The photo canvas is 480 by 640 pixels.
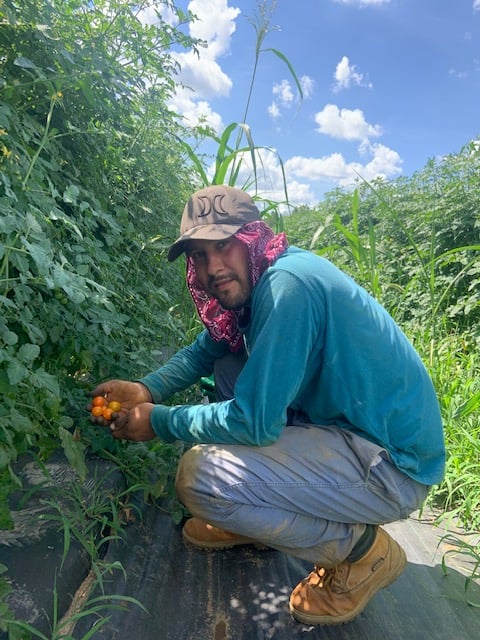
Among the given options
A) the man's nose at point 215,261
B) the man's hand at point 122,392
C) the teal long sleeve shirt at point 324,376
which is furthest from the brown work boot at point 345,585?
the man's nose at point 215,261

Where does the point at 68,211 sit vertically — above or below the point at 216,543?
above

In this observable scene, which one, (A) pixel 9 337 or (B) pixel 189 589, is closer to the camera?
(A) pixel 9 337

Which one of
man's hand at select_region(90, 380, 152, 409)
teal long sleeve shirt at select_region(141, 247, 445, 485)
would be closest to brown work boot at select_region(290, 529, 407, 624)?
teal long sleeve shirt at select_region(141, 247, 445, 485)

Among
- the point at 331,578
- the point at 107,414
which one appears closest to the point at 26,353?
the point at 107,414

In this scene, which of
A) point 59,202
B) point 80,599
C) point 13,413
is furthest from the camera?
point 59,202

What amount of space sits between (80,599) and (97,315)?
79 cm

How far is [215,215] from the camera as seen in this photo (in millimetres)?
1612

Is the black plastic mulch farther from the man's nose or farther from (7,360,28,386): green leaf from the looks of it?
the man's nose

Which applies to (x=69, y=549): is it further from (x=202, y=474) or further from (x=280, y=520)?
(x=280, y=520)

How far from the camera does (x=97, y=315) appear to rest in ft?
4.76

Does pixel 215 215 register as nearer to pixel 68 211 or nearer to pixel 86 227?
pixel 86 227

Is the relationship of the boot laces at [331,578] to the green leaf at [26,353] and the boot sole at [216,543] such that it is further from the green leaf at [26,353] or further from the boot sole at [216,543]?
the green leaf at [26,353]

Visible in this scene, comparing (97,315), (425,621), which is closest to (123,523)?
(97,315)

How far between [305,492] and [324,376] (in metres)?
0.38
